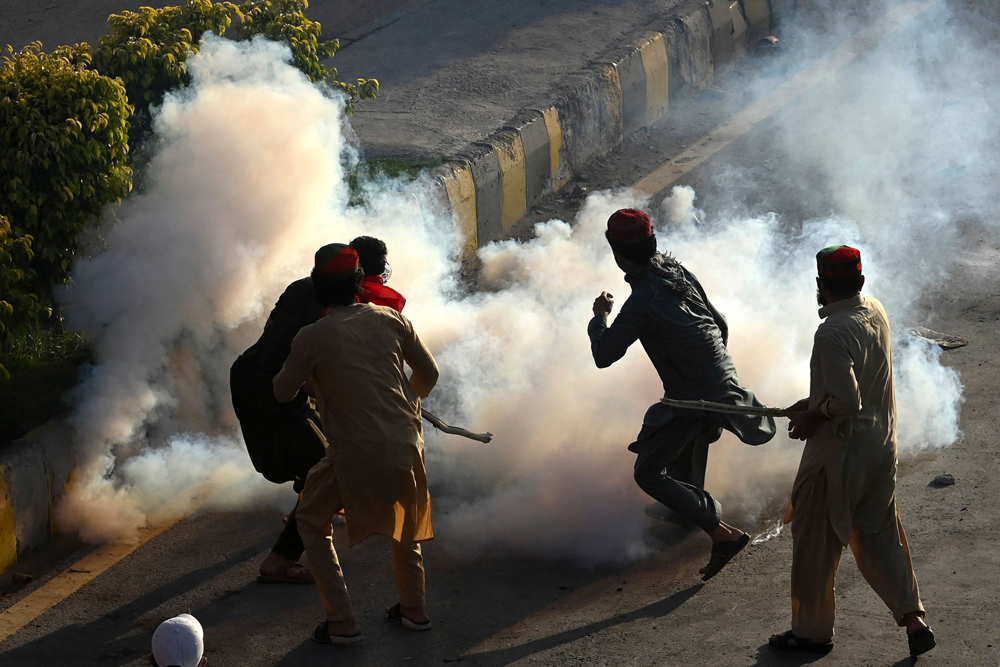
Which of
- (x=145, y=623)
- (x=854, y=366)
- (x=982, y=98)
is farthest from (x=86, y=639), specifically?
(x=982, y=98)

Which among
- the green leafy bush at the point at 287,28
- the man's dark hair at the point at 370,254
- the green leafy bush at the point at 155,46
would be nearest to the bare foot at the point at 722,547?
the man's dark hair at the point at 370,254

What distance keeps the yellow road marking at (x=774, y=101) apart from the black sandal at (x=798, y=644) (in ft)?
18.2

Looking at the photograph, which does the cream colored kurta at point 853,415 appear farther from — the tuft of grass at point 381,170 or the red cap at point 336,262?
the tuft of grass at point 381,170

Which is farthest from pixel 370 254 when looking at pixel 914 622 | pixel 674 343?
pixel 914 622

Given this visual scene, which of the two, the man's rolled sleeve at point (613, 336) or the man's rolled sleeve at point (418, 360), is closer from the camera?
the man's rolled sleeve at point (418, 360)

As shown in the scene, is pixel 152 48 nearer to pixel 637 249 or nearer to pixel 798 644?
pixel 637 249

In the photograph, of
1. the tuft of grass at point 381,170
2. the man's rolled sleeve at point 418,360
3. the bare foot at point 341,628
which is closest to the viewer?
the man's rolled sleeve at point 418,360

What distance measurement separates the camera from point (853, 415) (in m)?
Answer: 3.74

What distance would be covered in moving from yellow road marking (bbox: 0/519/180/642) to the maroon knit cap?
93.8 inches

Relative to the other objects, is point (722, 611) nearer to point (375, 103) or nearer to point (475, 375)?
point (475, 375)

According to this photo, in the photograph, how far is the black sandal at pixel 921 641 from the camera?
3.75 metres

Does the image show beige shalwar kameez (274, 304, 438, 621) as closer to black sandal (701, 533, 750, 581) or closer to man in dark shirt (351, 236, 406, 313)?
man in dark shirt (351, 236, 406, 313)

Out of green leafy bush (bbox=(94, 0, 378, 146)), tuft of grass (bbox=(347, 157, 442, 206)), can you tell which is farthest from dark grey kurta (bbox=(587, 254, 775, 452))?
tuft of grass (bbox=(347, 157, 442, 206))

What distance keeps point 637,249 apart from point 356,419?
131 centimetres
